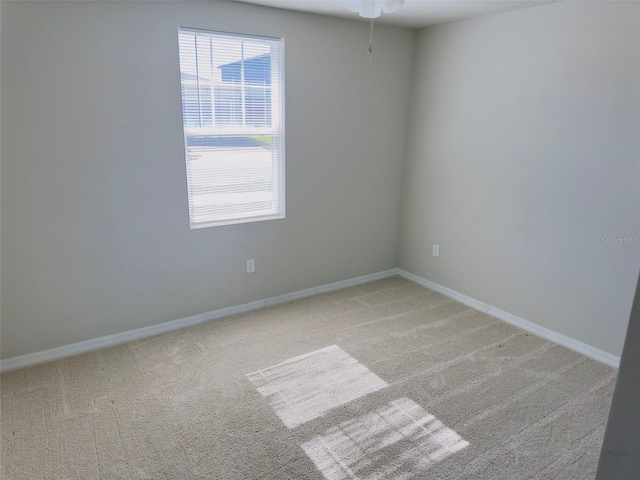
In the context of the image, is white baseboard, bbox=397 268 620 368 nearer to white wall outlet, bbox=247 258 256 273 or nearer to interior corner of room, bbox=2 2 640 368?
interior corner of room, bbox=2 2 640 368

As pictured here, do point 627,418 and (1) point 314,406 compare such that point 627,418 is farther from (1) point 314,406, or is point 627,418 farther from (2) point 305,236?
(2) point 305,236

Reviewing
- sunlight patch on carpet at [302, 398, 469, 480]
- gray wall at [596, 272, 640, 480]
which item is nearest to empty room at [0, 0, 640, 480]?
sunlight patch on carpet at [302, 398, 469, 480]

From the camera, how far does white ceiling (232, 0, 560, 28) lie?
280 centimetres

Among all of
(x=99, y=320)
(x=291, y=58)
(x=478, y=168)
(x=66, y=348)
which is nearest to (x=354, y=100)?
(x=291, y=58)

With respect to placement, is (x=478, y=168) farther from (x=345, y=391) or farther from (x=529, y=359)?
(x=345, y=391)

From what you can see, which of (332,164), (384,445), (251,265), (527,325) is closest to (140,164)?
(251,265)

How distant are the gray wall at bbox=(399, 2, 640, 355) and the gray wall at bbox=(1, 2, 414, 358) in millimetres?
562

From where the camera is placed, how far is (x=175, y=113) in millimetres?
2832

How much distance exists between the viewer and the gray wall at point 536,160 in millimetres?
2590

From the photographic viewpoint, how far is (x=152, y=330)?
10.0 ft

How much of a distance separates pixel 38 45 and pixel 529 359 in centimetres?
349

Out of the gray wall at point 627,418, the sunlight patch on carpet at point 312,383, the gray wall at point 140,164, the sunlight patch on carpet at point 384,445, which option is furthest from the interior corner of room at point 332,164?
the gray wall at point 627,418

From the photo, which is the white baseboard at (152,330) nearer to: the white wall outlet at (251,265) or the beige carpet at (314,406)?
the beige carpet at (314,406)

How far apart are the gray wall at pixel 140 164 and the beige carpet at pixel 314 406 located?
1.18 feet
